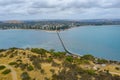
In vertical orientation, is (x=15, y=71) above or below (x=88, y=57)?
above

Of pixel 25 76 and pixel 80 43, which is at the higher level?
pixel 25 76

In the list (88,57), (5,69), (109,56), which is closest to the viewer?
(5,69)

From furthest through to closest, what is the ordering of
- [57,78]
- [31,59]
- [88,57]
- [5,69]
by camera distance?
[88,57] → [31,59] → [5,69] → [57,78]

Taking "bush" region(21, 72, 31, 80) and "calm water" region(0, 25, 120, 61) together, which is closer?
"bush" region(21, 72, 31, 80)

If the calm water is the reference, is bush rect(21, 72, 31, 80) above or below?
above

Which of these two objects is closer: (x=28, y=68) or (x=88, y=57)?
(x=28, y=68)

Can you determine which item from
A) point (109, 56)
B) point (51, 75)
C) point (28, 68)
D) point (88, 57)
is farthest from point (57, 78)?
point (109, 56)

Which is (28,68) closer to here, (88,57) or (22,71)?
(22,71)

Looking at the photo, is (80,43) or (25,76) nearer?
(25,76)

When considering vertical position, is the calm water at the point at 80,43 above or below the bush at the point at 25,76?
below

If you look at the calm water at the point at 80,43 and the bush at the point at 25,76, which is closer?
the bush at the point at 25,76
